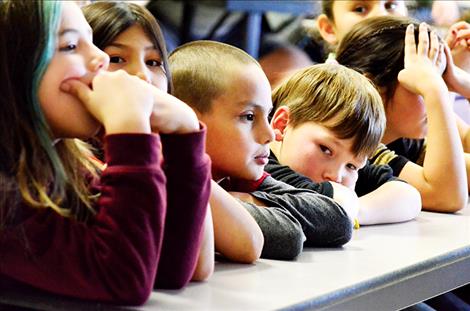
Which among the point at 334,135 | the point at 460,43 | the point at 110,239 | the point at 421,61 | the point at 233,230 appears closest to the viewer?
the point at 110,239

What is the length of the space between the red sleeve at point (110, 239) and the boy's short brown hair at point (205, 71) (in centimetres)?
41

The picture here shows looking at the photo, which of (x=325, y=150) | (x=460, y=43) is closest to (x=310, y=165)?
(x=325, y=150)

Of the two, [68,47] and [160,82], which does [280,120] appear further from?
[68,47]

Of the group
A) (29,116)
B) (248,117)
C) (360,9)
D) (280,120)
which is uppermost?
(29,116)

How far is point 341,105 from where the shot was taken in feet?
5.48

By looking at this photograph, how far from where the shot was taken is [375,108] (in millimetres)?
1688

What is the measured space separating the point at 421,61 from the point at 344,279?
865 millimetres

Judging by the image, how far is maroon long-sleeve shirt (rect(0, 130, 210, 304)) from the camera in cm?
103

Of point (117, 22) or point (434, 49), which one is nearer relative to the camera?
point (117, 22)

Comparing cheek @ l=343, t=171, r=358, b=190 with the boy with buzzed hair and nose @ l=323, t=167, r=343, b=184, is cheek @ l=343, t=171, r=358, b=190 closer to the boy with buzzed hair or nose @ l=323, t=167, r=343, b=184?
nose @ l=323, t=167, r=343, b=184

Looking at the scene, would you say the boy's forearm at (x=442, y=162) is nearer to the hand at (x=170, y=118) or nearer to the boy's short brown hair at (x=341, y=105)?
the boy's short brown hair at (x=341, y=105)

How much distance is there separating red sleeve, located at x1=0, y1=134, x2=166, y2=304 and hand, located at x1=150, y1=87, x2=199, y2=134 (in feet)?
0.19

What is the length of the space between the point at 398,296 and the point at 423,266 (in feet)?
0.30

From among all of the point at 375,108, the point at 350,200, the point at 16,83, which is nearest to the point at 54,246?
the point at 16,83
